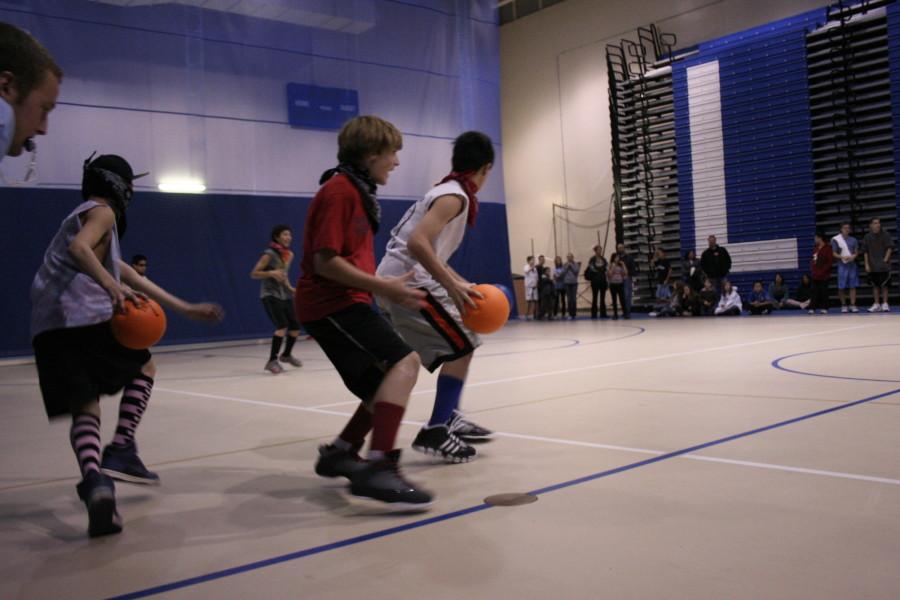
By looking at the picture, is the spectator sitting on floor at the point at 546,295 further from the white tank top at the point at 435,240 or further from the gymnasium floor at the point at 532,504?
the white tank top at the point at 435,240

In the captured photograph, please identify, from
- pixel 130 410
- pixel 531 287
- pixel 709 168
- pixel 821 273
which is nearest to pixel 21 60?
pixel 130 410

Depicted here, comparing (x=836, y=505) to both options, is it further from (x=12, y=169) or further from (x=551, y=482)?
(x=12, y=169)

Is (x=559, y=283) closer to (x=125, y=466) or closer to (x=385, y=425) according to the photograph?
(x=125, y=466)

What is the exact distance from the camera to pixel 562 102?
72.0 feet

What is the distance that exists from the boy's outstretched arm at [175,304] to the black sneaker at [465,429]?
139 cm

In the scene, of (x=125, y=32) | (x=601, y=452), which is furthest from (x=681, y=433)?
(x=125, y=32)

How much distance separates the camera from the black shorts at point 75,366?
3096mm

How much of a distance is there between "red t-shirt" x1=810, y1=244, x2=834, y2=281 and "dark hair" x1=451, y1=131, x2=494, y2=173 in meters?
12.5

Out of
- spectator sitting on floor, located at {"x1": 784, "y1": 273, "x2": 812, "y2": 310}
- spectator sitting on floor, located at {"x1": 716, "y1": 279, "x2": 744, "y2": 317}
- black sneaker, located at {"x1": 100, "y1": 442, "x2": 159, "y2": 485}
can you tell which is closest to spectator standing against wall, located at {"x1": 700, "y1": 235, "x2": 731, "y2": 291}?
spectator sitting on floor, located at {"x1": 716, "y1": 279, "x2": 744, "y2": 317}

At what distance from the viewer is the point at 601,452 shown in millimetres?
3775

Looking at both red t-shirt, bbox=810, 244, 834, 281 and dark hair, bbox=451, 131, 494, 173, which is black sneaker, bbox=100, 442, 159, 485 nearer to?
dark hair, bbox=451, 131, 494, 173

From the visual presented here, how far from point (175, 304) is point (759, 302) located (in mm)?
14117

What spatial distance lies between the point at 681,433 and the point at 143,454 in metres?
2.94

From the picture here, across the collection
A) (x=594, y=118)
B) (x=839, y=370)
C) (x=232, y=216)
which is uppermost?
(x=594, y=118)
